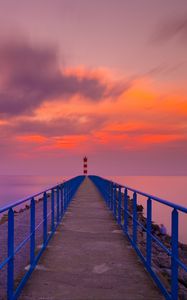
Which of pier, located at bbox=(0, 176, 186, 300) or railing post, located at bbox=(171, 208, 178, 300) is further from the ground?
railing post, located at bbox=(171, 208, 178, 300)

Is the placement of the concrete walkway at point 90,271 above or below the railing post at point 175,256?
below

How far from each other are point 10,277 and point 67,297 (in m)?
0.94

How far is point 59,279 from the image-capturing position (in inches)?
225

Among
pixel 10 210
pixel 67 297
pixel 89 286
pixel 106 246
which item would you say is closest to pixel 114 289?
pixel 89 286

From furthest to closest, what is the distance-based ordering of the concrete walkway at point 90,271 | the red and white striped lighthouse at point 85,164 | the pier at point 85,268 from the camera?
1. the red and white striped lighthouse at point 85,164
2. the concrete walkway at point 90,271
3. the pier at point 85,268

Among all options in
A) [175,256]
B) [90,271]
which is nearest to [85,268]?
[90,271]

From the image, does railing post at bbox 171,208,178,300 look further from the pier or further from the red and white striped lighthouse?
the red and white striped lighthouse

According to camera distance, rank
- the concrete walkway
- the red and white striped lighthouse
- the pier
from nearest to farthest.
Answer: the pier → the concrete walkway → the red and white striped lighthouse

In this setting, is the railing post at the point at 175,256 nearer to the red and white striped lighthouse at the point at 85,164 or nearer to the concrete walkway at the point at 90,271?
the concrete walkway at the point at 90,271

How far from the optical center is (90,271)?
623 centimetres

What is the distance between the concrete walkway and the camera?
507 cm

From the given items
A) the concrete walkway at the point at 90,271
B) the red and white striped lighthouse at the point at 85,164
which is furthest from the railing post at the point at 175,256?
the red and white striped lighthouse at the point at 85,164

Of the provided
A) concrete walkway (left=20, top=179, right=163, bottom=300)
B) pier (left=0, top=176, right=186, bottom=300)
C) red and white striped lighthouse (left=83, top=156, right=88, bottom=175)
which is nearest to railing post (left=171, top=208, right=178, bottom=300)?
pier (left=0, top=176, right=186, bottom=300)

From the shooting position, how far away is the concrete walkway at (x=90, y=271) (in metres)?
5.07
